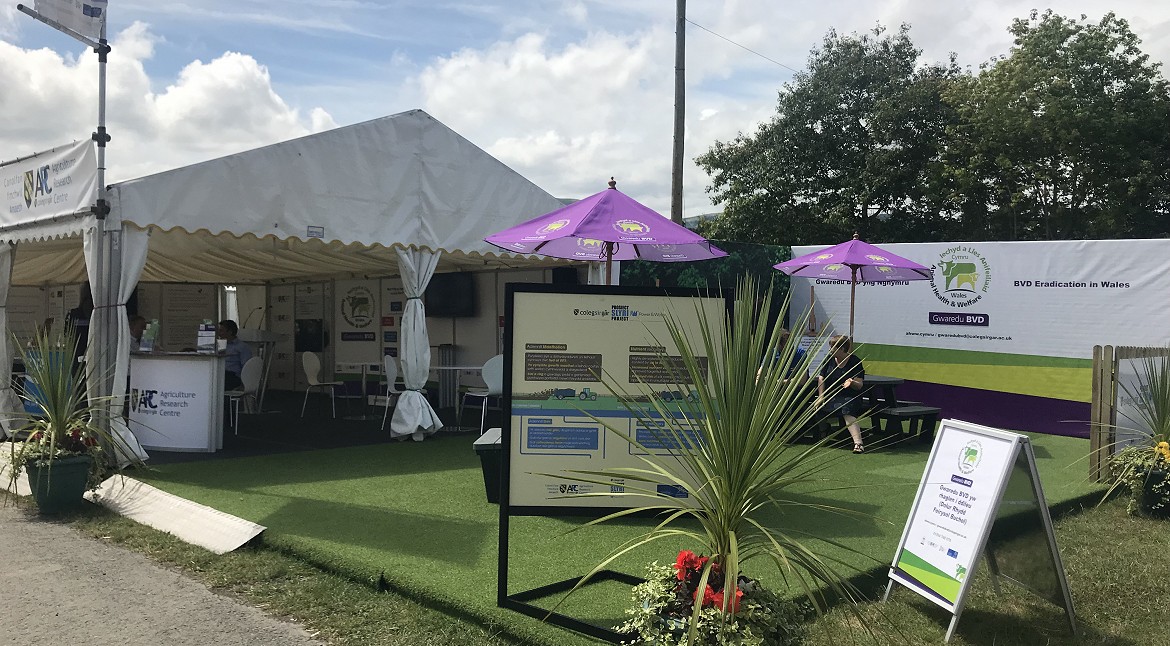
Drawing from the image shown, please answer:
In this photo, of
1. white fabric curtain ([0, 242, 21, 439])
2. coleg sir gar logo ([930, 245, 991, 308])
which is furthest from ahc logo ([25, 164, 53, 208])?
coleg sir gar logo ([930, 245, 991, 308])

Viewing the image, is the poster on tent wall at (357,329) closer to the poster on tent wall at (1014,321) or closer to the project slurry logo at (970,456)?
the poster on tent wall at (1014,321)

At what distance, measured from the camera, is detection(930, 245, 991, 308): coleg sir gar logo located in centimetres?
939

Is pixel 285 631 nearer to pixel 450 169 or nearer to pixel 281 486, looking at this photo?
pixel 281 486

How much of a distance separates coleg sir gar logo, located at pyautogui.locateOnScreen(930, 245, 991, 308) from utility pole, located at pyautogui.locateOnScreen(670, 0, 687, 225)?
3802 millimetres

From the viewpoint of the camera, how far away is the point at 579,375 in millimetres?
3475

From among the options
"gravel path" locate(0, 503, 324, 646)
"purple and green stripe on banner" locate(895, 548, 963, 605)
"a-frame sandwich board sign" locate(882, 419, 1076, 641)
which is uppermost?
"a-frame sandwich board sign" locate(882, 419, 1076, 641)

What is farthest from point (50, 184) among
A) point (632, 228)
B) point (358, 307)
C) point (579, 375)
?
point (579, 375)

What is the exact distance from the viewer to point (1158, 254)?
8156mm

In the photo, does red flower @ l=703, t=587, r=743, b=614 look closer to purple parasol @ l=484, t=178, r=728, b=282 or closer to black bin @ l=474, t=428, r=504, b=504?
black bin @ l=474, t=428, r=504, b=504

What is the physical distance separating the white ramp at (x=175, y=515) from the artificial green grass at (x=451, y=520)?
0.58 feet

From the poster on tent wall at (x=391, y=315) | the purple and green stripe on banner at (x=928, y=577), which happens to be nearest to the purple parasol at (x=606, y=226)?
the purple and green stripe on banner at (x=928, y=577)

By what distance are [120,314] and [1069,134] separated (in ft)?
57.0

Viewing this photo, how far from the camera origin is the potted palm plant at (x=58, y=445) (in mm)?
5254

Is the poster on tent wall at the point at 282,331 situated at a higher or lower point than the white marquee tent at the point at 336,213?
lower
